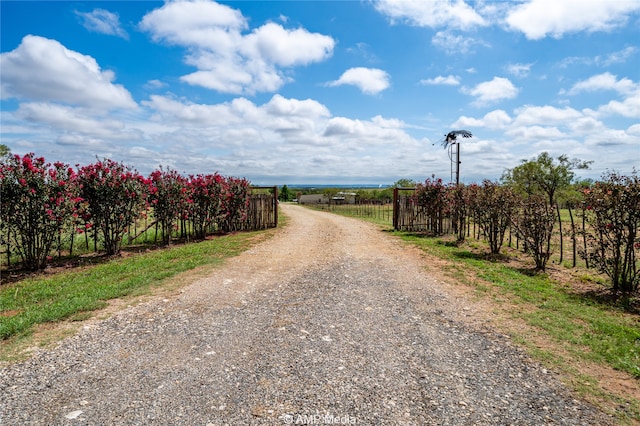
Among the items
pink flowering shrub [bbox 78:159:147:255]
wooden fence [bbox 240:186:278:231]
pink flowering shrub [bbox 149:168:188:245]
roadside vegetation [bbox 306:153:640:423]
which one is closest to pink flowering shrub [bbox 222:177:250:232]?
wooden fence [bbox 240:186:278:231]

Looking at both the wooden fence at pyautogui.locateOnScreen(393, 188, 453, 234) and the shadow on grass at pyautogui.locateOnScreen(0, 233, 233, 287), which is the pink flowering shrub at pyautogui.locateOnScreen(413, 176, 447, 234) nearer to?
the wooden fence at pyautogui.locateOnScreen(393, 188, 453, 234)

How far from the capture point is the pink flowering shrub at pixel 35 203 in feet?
27.1

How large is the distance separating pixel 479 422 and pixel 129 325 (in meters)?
4.58

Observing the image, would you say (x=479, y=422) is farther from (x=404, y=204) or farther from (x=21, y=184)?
(x=404, y=204)

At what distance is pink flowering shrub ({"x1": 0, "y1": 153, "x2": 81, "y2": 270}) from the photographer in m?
8.27

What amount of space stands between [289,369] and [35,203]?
8.59 meters

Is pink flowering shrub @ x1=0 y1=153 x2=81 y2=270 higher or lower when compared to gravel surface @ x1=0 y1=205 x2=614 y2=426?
higher

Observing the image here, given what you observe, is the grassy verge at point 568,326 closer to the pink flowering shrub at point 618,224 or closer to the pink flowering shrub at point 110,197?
the pink flowering shrub at point 618,224

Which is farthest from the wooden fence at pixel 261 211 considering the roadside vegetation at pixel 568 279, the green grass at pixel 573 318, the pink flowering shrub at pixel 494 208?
the green grass at pixel 573 318

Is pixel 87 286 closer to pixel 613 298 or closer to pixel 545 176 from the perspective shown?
pixel 613 298

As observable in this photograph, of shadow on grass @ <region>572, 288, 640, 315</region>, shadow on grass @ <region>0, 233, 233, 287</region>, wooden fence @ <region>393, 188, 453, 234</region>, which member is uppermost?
wooden fence @ <region>393, 188, 453, 234</region>

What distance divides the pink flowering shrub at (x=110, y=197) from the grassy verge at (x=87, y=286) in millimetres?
1186

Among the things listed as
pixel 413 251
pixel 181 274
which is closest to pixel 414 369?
pixel 181 274

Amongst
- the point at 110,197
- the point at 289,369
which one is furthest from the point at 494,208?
the point at 110,197
